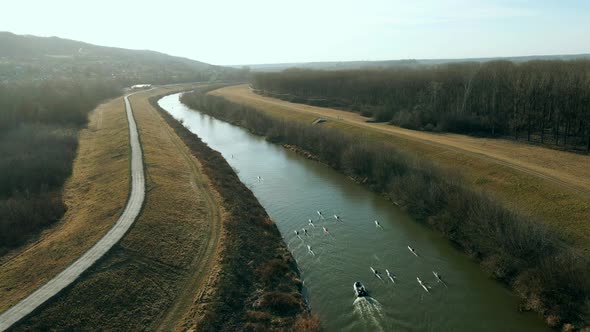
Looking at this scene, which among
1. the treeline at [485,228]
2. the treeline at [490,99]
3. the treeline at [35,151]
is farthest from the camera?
the treeline at [490,99]

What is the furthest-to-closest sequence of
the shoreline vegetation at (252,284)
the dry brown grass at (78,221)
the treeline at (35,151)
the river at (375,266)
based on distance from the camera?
the treeline at (35,151)
the dry brown grass at (78,221)
the river at (375,266)
the shoreline vegetation at (252,284)

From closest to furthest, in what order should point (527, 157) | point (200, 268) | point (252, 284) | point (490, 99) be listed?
point (252, 284), point (200, 268), point (527, 157), point (490, 99)

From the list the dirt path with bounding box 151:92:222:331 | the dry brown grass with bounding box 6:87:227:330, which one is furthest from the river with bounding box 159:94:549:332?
the dry brown grass with bounding box 6:87:227:330

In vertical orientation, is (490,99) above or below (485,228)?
above

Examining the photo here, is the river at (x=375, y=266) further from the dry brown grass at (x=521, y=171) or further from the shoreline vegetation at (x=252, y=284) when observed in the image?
the dry brown grass at (x=521, y=171)

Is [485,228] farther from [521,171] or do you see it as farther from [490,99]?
[490,99]

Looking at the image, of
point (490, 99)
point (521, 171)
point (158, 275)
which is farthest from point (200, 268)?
point (490, 99)

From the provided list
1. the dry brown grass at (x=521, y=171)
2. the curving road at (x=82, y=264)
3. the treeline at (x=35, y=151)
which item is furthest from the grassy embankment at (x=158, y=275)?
the dry brown grass at (x=521, y=171)
